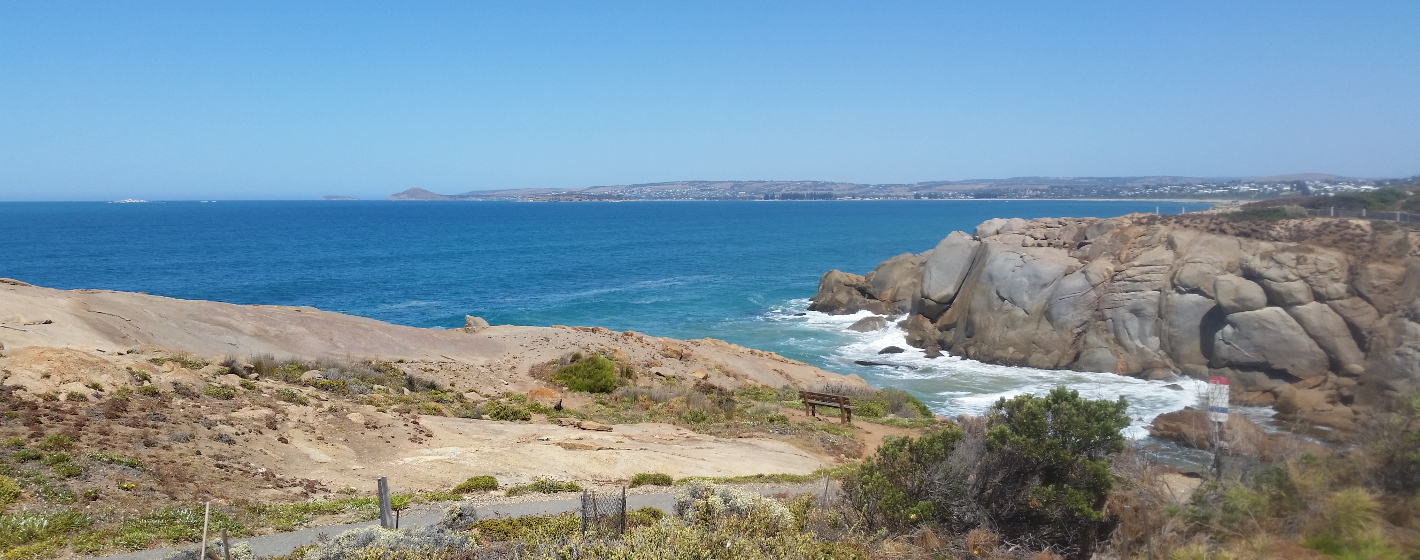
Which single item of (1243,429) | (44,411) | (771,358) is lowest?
(771,358)

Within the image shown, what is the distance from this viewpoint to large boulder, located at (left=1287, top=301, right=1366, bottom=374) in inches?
1062

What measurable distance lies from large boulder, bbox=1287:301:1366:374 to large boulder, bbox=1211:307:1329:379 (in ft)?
0.76

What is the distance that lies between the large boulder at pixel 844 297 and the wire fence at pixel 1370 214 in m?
22.4

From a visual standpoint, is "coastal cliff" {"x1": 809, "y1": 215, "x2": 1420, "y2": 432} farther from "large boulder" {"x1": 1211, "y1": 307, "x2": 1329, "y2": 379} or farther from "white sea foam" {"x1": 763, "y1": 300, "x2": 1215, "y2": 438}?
"white sea foam" {"x1": 763, "y1": 300, "x2": 1215, "y2": 438}

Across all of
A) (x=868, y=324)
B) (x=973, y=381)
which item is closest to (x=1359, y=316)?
(x=973, y=381)

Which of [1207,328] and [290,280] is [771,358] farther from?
[290,280]

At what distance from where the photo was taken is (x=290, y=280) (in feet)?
208

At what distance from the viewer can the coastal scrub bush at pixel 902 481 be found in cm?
1092

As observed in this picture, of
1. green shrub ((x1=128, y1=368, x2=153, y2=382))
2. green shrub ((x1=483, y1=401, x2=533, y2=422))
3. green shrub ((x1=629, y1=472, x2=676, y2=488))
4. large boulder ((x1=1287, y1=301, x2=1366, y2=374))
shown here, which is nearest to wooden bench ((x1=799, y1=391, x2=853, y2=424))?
green shrub ((x1=483, y1=401, x2=533, y2=422))

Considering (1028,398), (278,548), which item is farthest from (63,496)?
(1028,398)

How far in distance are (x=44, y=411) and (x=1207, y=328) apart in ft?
120

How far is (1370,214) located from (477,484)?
35.7 m

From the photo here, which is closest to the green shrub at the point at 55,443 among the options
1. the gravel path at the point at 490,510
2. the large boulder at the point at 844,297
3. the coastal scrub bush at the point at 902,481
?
the gravel path at the point at 490,510

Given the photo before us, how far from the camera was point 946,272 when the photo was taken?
42.8 meters
